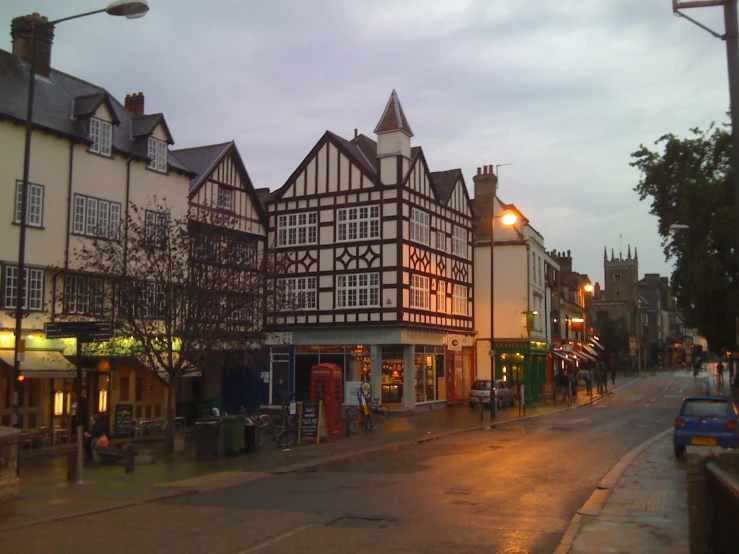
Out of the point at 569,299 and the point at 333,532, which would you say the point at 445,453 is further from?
the point at 569,299

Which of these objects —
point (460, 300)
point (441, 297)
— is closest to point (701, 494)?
point (441, 297)

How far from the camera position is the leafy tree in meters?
30.4

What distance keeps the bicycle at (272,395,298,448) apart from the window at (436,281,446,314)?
59.8 ft

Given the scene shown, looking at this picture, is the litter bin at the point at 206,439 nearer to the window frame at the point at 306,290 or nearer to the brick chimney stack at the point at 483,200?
the window frame at the point at 306,290

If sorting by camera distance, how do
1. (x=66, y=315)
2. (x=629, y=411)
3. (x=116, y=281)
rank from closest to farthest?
(x=116, y=281) → (x=66, y=315) → (x=629, y=411)

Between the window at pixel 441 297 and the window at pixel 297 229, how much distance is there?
716 centimetres

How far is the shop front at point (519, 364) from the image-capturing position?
46.2 metres

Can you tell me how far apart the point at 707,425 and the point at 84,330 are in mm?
14870

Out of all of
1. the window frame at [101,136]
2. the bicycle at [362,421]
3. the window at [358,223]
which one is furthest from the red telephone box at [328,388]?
the window at [358,223]

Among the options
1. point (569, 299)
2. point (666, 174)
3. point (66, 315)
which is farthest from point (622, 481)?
point (569, 299)

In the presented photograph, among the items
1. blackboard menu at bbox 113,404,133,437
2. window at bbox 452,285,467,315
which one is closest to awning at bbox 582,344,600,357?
window at bbox 452,285,467,315

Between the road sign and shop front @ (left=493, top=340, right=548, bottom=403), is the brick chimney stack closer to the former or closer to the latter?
shop front @ (left=493, top=340, right=548, bottom=403)

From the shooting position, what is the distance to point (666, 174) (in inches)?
1340

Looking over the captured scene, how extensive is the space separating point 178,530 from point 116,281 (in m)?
11.1
